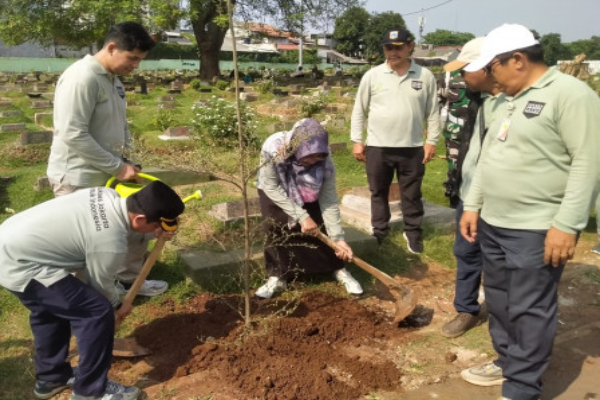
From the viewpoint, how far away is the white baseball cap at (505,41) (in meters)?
2.23

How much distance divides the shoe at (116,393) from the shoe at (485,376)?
174 cm

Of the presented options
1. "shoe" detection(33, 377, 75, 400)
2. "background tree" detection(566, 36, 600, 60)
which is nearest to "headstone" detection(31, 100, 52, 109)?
"shoe" detection(33, 377, 75, 400)

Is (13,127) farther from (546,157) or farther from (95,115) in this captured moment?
(546,157)

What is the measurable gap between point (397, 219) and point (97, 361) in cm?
342

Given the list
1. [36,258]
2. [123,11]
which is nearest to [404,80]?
[36,258]

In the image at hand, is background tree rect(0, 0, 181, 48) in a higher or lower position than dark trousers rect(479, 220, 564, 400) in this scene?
higher

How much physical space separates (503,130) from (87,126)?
2.33 metres

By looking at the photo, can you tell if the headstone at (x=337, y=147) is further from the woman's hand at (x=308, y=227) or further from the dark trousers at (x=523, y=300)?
the dark trousers at (x=523, y=300)

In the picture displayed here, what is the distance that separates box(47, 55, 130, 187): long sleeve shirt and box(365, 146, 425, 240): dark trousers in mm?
2166

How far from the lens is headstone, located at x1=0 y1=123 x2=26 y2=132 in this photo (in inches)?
408

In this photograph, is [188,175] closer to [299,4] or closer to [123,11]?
[123,11]

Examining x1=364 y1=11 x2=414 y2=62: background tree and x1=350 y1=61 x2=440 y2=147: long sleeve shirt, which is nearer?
x1=350 y1=61 x2=440 y2=147: long sleeve shirt

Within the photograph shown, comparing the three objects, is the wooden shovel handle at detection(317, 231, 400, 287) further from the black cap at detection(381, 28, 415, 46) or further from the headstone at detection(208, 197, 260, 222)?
the black cap at detection(381, 28, 415, 46)

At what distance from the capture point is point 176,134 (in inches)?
388
